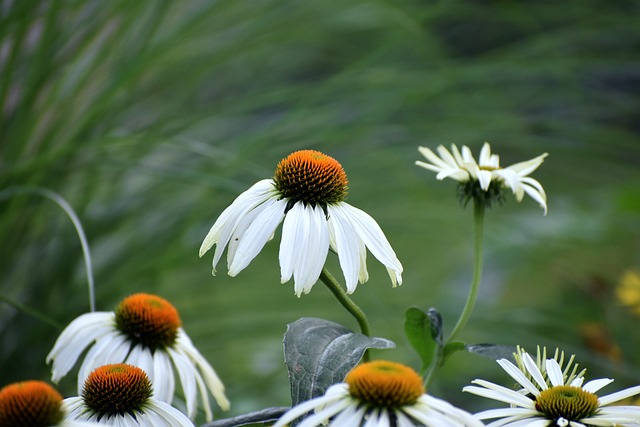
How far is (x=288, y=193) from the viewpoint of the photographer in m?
0.59

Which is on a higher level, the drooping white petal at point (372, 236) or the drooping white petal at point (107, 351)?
the drooping white petal at point (372, 236)

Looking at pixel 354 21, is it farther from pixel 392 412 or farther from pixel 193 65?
pixel 392 412

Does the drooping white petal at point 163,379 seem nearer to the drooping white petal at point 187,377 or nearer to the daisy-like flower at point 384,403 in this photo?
the drooping white petal at point 187,377

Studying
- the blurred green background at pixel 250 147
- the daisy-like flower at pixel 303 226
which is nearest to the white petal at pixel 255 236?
the daisy-like flower at pixel 303 226

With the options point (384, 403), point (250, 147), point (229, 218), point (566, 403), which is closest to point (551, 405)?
point (566, 403)

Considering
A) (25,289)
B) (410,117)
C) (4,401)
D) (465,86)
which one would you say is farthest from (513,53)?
(4,401)

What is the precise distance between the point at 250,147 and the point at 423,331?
1.89 feet

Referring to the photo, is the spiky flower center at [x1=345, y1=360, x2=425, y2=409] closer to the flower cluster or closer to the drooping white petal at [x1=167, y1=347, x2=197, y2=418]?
the flower cluster

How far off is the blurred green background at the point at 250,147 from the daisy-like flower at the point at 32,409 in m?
0.52

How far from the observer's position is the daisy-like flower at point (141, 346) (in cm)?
63

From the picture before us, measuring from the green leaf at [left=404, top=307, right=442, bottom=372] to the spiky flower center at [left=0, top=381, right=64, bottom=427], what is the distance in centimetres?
26

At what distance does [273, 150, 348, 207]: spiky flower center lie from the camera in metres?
0.58

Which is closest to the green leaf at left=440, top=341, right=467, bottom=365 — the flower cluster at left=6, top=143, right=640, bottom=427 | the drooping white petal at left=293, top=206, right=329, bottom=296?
the flower cluster at left=6, top=143, right=640, bottom=427

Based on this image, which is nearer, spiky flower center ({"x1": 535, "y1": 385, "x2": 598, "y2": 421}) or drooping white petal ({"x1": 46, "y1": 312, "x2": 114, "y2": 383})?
spiky flower center ({"x1": 535, "y1": 385, "x2": 598, "y2": 421})
